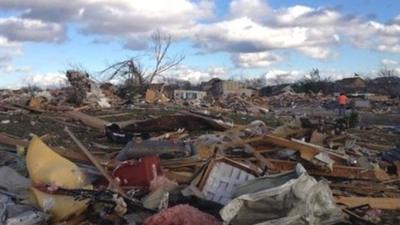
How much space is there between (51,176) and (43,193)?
0.27 metres

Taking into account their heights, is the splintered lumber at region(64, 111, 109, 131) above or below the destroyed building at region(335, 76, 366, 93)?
below

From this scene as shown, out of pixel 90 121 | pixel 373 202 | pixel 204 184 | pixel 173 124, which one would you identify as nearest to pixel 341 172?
pixel 373 202

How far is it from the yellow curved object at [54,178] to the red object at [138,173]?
1.46 feet

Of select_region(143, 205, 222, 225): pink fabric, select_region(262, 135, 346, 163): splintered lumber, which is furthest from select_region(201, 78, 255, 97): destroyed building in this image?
select_region(143, 205, 222, 225): pink fabric

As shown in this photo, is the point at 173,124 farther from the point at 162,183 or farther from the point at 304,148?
the point at 162,183

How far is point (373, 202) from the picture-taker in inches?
254

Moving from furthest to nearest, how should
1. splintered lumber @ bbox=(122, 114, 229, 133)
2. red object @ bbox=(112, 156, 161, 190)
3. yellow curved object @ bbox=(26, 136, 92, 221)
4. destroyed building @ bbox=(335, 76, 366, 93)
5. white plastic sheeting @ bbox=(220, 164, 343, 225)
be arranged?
destroyed building @ bbox=(335, 76, 366, 93)
splintered lumber @ bbox=(122, 114, 229, 133)
red object @ bbox=(112, 156, 161, 190)
yellow curved object @ bbox=(26, 136, 92, 221)
white plastic sheeting @ bbox=(220, 164, 343, 225)

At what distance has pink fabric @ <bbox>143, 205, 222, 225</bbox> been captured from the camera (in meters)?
5.07

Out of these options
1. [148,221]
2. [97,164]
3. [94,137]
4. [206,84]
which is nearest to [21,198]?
[97,164]

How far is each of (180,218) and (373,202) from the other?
2575 mm

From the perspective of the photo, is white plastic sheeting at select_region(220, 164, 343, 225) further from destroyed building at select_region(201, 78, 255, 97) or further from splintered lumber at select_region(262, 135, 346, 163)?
destroyed building at select_region(201, 78, 255, 97)

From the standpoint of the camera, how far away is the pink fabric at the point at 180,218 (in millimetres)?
5074

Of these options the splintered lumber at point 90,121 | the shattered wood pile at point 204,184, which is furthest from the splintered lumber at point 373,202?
the splintered lumber at point 90,121

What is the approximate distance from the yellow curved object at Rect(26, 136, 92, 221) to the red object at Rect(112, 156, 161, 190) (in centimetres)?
44
